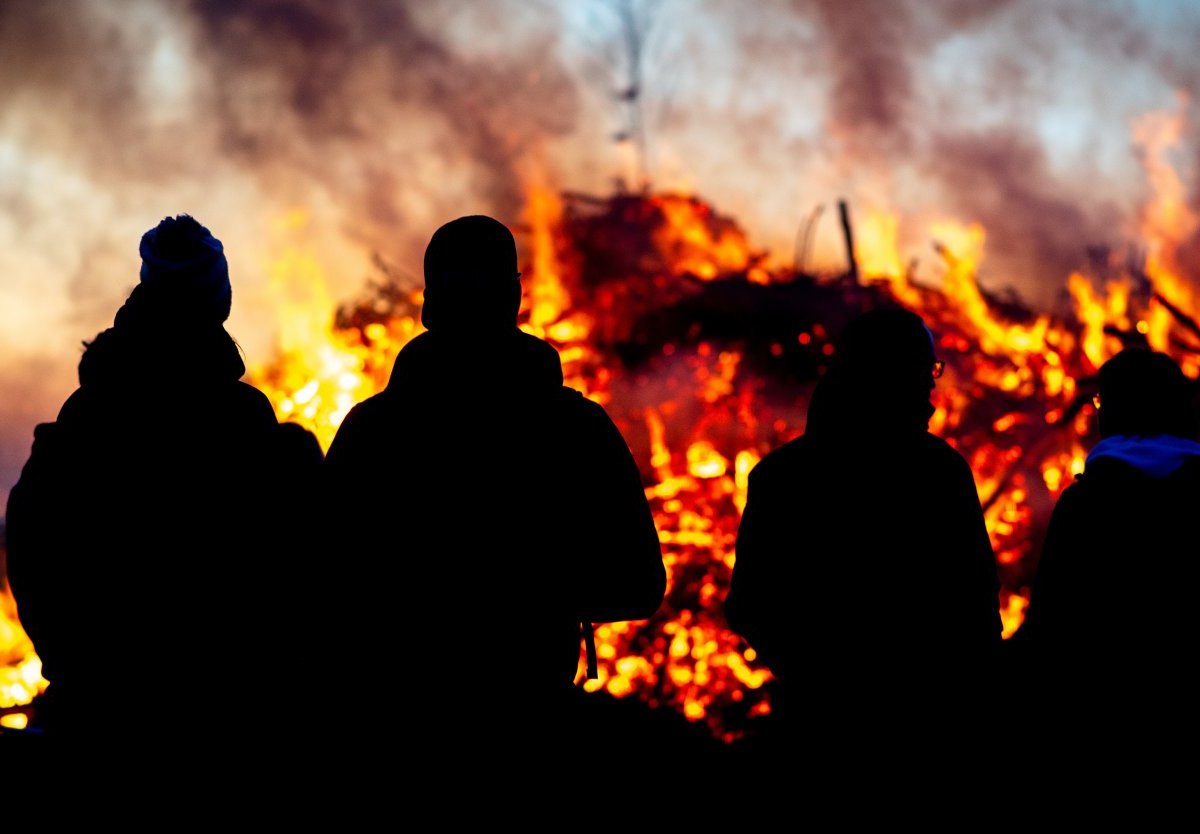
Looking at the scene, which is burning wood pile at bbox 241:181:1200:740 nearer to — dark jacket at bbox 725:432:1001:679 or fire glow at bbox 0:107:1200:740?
fire glow at bbox 0:107:1200:740

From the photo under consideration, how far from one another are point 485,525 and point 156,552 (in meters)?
0.84

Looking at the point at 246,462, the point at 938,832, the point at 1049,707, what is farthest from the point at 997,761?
the point at 246,462

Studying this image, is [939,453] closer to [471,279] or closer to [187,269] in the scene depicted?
[471,279]

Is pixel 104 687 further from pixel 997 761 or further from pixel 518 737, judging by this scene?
pixel 997 761

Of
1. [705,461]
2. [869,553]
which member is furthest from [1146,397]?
[705,461]

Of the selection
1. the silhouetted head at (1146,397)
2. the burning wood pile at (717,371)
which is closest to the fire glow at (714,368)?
the burning wood pile at (717,371)

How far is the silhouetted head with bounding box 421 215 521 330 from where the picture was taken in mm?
2316

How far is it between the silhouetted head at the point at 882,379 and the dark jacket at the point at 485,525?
778mm

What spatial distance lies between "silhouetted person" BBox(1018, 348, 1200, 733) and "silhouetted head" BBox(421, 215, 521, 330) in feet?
6.72

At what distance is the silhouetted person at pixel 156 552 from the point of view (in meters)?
2.31

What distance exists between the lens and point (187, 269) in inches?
99.4

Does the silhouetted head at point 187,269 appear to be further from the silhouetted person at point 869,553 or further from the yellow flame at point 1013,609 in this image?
the yellow flame at point 1013,609

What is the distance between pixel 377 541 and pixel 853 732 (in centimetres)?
139

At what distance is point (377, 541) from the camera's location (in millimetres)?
2227
